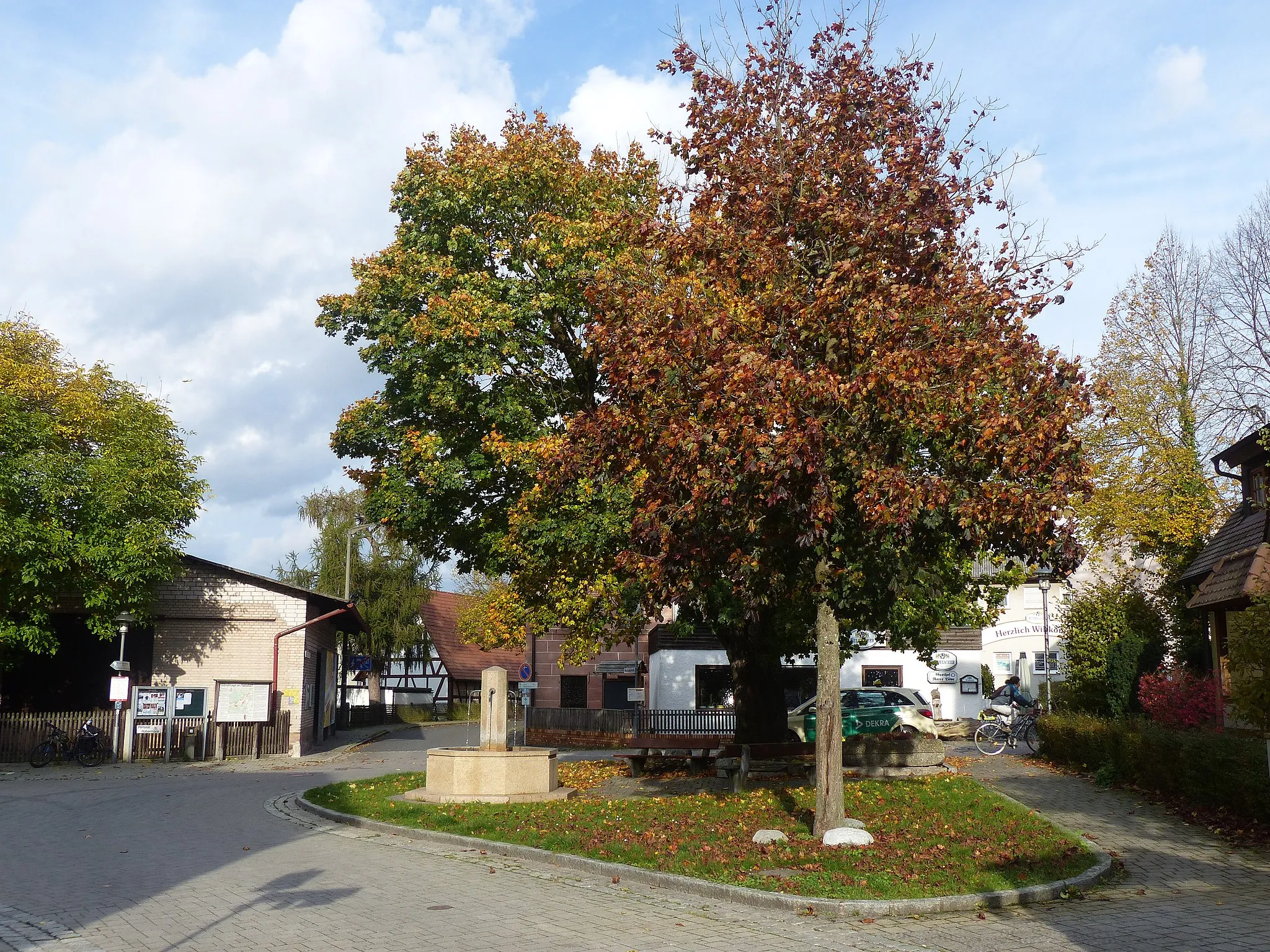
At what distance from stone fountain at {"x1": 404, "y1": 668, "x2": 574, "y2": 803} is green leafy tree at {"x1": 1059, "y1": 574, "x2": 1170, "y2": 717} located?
13491mm

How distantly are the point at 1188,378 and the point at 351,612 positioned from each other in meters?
28.1

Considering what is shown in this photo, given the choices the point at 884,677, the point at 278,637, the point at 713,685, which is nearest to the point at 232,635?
the point at 278,637

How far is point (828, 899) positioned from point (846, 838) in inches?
103

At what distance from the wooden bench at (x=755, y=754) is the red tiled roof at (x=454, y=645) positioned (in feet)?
120

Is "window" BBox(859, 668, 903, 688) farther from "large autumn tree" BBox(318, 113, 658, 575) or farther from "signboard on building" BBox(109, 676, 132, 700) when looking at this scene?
"signboard on building" BBox(109, 676, 132, 700)

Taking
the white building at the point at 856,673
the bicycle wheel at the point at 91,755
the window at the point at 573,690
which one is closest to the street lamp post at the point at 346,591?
the window at the point at 573,690

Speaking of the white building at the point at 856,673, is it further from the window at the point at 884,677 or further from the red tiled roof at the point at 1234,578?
the red tiled roof at the point at 1234,578

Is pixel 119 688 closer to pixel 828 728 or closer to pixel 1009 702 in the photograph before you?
pixel 828 728

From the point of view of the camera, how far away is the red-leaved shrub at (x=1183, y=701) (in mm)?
20406

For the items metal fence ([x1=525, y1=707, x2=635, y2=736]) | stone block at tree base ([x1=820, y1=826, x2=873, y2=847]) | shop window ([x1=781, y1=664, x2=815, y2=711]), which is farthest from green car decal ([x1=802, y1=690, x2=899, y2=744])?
stone block at tree base ([x1=820, y1=826, x2=873, y2=847])

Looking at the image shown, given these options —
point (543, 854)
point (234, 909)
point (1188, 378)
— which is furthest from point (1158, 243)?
point (234, 909)

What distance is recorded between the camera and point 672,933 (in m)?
8.48

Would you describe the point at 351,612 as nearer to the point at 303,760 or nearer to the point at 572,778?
the point at 303,760

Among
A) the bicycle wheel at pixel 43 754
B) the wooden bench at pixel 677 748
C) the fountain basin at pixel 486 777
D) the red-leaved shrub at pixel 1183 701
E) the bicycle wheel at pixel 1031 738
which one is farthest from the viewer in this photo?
the bicycle wheel at pixel 43 754
